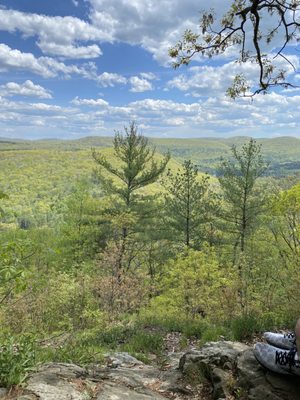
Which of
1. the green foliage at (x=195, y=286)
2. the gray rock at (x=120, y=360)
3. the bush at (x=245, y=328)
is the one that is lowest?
the green foliage at (x=195, y=286)

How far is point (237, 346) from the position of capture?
5242 millimetres

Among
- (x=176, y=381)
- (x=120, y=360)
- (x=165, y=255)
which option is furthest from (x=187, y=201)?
(x=176, y=381)

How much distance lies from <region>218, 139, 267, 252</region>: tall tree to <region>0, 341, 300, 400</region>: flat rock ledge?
18.5 meters

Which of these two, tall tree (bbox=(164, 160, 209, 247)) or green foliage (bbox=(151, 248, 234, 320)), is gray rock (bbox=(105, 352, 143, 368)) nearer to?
green foliage (bbox=(151, 248, 234, 320))

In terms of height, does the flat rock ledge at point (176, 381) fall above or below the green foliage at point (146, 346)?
above

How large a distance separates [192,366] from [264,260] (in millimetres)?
14735

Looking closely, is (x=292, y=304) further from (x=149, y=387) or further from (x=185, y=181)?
(x=185, y=181)

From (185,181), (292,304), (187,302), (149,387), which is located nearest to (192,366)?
(149,387)

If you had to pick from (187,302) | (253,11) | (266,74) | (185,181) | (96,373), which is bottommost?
(187,302)

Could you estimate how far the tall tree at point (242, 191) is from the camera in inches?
894

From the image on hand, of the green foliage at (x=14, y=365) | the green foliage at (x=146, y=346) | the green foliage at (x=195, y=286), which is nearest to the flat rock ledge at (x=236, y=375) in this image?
the green foliage at (x=146, y=346)

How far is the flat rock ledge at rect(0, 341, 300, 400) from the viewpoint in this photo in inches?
148

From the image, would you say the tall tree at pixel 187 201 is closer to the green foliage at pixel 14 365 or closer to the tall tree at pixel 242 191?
the tall tree at pixel 242 191

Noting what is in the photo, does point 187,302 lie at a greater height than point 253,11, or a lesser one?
lesser
